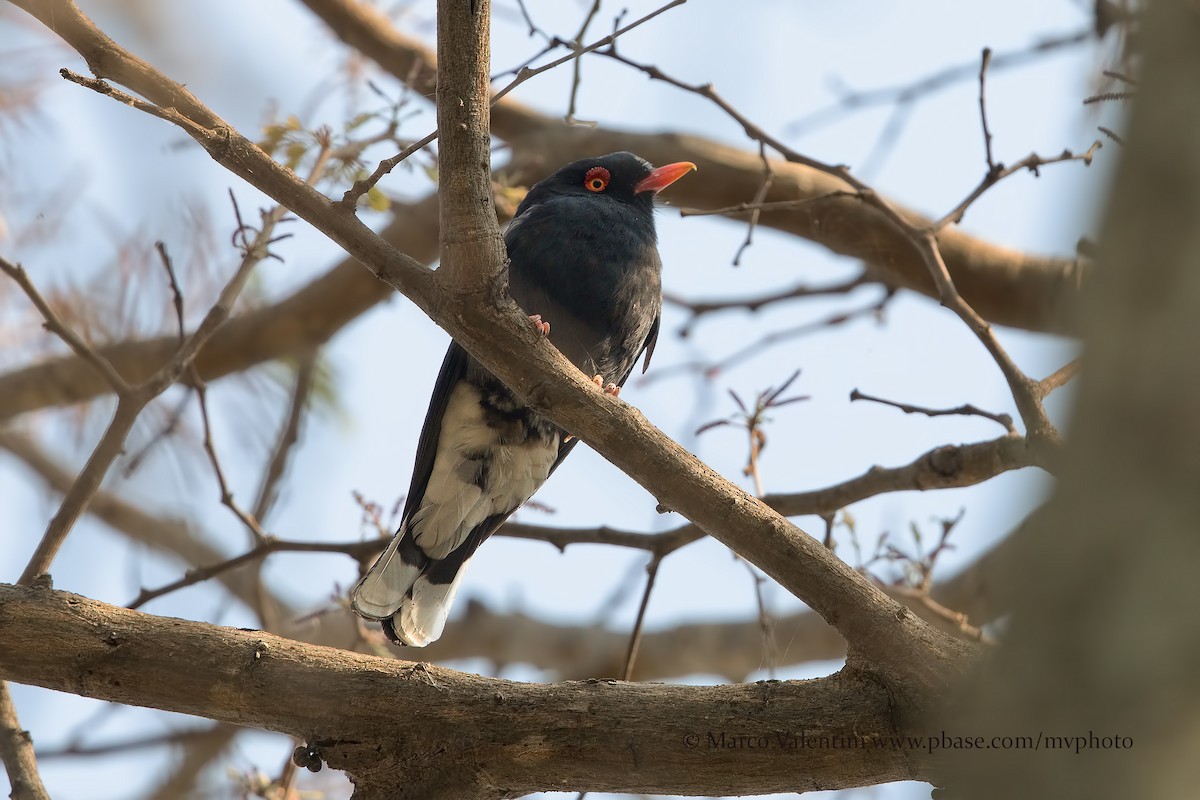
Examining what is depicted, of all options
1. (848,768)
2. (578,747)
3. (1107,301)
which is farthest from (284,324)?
(1107,301)

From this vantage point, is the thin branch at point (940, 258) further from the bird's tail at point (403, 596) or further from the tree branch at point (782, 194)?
the bird's tail at point (403, 596)

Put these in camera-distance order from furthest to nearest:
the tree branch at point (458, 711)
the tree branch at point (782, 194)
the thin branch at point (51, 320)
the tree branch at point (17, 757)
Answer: the tree branch at point (782, 194), the thin branch at point (51, 320), the tree branch at point (17, 757), the tree branch at point (458, 711)

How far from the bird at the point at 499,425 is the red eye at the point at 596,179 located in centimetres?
54

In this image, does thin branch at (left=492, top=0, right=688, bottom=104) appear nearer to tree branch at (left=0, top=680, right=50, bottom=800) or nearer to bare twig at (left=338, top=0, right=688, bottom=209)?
bare twig at (left=338, top=0, right=688, bottom=209)

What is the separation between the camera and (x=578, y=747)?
261cm

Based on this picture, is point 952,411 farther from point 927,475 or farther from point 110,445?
point 110,445

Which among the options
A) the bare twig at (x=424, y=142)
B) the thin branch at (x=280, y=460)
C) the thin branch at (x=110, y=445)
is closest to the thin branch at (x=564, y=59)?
the bare twig at (x=424, y=142)

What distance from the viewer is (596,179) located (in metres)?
4.99

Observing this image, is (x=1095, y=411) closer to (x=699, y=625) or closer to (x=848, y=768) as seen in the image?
(x=848, y=768)

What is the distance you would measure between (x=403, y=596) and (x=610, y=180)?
219cm

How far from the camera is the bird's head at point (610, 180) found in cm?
498

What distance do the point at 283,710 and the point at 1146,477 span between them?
222cm

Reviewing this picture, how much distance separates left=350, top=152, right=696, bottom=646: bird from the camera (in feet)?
13.6

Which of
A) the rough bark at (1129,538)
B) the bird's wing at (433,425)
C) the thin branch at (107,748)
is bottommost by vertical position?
the rough bark at (1129,538)
